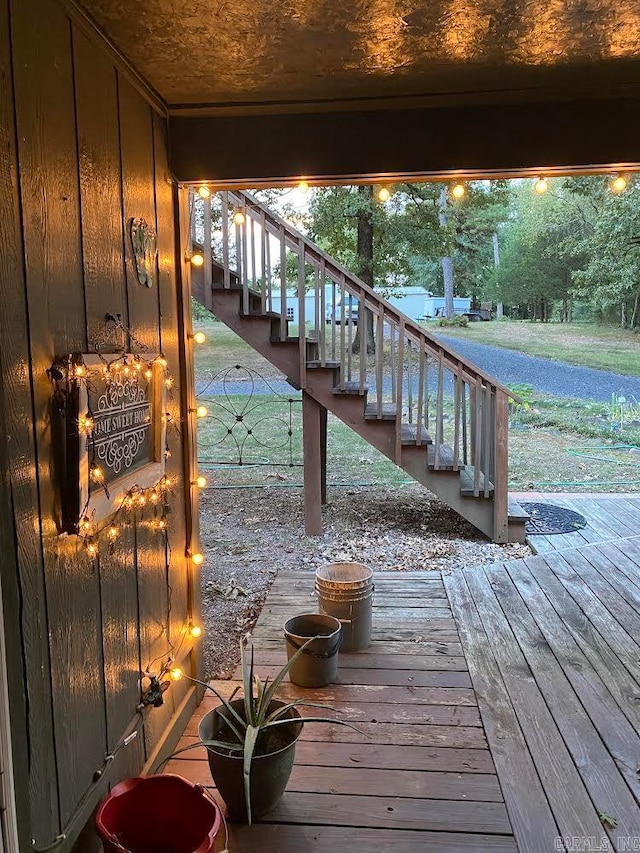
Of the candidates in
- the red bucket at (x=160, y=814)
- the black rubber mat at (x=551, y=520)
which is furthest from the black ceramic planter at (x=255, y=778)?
the black rubber mat at (x=551, y=520)

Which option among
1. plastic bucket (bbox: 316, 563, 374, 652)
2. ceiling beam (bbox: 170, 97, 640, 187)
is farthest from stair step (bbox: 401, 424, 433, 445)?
ceiling beam (bbox: 170, 97, 640, 187)

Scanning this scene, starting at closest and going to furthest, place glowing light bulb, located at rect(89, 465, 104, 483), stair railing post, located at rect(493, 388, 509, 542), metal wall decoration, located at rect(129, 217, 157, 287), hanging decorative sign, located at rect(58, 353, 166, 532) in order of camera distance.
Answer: hanging decorative sign, located at rect(58, 353, 166, 532) < glowing light bulb, located at rect(89, 465, 104, 483) < metal wall decoration, located at rect(129, 217, 157, 287) < stair railing post, located at rect(493, 388, 509, 542)

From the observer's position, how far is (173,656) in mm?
2555

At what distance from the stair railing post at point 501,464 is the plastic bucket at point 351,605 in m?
1.90

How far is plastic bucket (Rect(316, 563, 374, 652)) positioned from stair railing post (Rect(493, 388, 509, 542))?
1904mm

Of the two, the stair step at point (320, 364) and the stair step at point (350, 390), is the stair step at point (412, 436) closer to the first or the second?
the stair step at point (350, 390)

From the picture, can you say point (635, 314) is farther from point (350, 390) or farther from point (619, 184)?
point (619, 184)

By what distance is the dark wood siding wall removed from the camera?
1.41m

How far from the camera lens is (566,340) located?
14.9 meters

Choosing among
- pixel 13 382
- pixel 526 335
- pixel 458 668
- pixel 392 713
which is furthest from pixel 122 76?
pixel 526 335

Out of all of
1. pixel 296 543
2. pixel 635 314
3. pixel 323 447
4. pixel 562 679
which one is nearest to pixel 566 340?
pixel 635 314

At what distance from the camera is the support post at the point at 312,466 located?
5270 mm

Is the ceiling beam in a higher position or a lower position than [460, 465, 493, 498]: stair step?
higher

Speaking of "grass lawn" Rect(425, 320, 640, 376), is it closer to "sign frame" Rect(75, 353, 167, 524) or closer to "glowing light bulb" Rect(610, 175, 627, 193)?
"glowing light bulb" Rect(610, 175, 627, 193)
